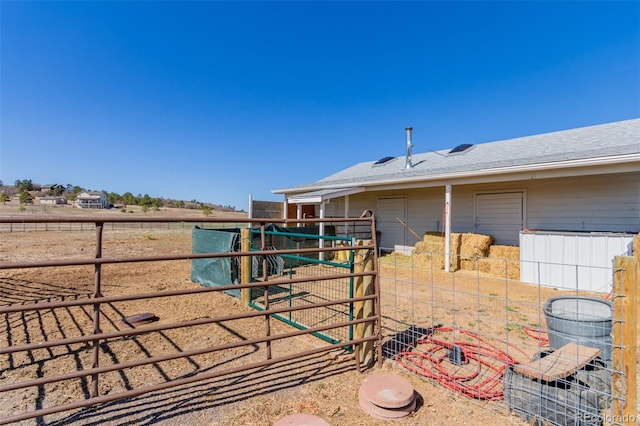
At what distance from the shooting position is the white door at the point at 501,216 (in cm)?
941

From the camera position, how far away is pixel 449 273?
28.9ft

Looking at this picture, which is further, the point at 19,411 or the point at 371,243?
the point at 371,243

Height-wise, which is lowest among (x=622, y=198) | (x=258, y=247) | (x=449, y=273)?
(x=449, y=273)

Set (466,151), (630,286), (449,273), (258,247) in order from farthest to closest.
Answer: (466,151), (449,273), (258,247), (630,286)

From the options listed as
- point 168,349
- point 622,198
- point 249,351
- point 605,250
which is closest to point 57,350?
point 168,349

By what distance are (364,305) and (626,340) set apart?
1.92 m

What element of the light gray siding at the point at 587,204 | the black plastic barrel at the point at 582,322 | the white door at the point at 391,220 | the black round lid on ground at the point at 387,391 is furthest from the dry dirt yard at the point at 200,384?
the white door at the point at 391,220

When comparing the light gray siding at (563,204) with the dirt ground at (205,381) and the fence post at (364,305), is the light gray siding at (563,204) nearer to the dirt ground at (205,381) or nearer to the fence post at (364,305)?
the dirt ground at (205,381)

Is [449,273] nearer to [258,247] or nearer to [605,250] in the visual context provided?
[605,250]

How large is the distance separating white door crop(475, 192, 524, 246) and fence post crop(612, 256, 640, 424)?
8218 mm

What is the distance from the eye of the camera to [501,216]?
32.0ft

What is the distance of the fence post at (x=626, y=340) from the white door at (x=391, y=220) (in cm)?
1011

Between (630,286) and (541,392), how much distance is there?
3.15ft

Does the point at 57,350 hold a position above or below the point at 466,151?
below
